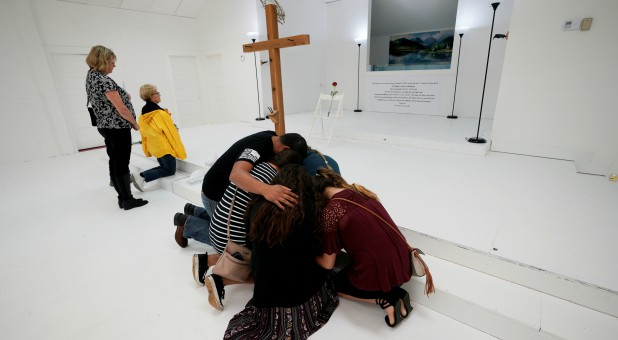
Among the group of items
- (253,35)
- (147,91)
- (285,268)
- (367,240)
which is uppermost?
(253,35)

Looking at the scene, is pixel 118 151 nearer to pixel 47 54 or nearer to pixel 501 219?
pixel 501 219

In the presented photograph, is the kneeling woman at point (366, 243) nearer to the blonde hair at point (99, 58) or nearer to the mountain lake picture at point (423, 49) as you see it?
the blonde hair at point (99, 58)

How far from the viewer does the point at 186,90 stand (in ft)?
22.3

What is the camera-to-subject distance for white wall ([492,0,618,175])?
2850 mm

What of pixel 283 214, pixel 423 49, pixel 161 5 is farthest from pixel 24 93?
pixel 423 49

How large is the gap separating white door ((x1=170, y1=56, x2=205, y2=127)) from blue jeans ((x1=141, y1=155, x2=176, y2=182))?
3.61 m

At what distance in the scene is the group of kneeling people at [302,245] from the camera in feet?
4.21

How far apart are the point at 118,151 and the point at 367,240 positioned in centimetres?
242

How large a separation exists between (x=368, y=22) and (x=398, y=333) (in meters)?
6.26

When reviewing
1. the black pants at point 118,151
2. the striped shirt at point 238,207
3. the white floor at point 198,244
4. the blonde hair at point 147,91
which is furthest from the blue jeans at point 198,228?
the blonde hair at point 147,91

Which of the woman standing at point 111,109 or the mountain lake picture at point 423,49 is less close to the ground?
the mountain lake picture at point 423,49

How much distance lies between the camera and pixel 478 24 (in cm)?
502

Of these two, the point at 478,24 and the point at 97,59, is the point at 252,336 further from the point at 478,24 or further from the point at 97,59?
the point at 478,24

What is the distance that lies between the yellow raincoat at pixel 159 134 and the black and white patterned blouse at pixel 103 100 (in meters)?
0.57
